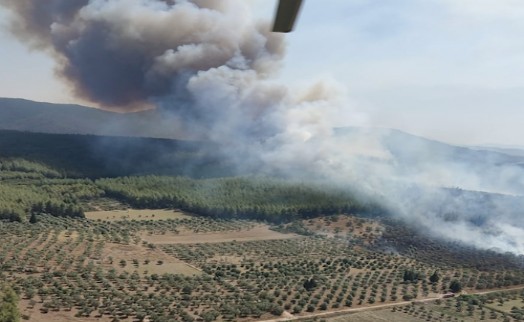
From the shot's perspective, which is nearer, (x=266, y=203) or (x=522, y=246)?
(x=522, y=246)

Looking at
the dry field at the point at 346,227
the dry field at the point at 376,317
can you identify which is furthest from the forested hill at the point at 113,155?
the dry field at the point at 376,317

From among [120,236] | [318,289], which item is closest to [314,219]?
[120,236]

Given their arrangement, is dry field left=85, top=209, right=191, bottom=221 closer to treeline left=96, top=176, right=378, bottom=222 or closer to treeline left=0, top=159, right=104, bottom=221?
treeline left=96, top=176, right=378, bottom=222

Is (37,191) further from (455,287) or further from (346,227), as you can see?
(455,287)

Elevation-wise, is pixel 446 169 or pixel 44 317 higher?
pixel 446 169

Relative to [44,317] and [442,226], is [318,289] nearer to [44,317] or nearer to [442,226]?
[44,317]

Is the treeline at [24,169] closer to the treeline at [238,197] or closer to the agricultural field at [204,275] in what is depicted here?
the treeline at [238,197]

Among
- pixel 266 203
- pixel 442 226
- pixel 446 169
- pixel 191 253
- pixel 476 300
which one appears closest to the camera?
pixel 476 300
